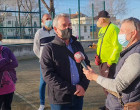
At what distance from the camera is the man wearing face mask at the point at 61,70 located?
261 centimetres

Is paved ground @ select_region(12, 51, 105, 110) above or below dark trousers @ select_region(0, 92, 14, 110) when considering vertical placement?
below

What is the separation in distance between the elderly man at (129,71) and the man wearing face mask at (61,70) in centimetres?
45

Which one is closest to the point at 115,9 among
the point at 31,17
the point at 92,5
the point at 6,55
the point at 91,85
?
the point at 92,5

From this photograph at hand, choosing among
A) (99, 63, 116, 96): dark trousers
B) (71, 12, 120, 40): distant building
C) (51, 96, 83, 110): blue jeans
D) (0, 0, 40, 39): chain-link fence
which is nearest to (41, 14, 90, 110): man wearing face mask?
(51, 96, 83, 110): blue jeans

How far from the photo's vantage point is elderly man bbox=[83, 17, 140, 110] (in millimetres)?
1963

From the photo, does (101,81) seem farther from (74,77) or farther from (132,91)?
(74,77)

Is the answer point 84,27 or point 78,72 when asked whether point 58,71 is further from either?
point 84,27

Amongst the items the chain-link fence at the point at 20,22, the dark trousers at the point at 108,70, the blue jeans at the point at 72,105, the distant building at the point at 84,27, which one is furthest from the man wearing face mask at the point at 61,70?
the distant building at the point at 84,27

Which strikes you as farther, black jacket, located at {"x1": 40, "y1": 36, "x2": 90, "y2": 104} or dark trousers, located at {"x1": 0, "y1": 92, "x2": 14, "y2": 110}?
dark trousers, located at {"x1": 0, "y1": 92, "x2": 14, "y2": 110}

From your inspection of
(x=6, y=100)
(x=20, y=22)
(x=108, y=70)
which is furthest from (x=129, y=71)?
(x=20, y=22)

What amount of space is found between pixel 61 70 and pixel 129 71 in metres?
1.00

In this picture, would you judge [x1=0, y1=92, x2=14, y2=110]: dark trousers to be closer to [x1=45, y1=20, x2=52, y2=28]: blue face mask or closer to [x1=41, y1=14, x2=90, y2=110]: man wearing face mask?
[x1=41, y1=14, x2=90, y2=110]: man wearing face mask

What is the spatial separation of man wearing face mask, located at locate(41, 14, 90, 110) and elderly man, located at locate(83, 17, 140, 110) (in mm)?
447

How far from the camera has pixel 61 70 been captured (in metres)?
2.66
